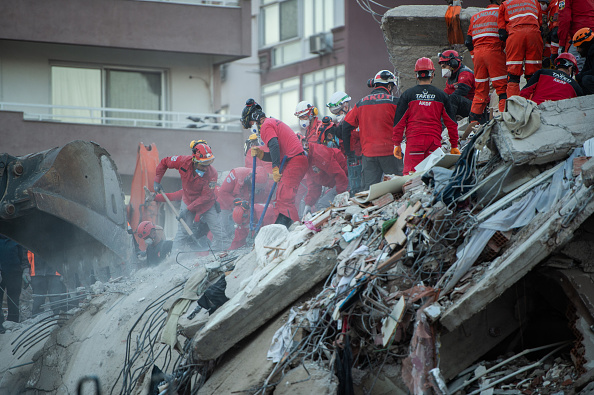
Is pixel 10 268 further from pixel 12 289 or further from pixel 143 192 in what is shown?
pixel 143 192

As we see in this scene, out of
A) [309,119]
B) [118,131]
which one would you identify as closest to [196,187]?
[309,119]

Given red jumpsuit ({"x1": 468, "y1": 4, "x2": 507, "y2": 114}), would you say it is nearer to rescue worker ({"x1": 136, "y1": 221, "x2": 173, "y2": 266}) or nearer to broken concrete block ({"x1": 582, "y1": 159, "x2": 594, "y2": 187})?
broken concrete block ({"x1": 582, "y1": 159, "x2": 594, "y2": 187})

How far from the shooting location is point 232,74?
2425 centimetres

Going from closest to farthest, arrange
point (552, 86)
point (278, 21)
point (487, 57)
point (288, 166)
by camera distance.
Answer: point (552, 86), point (487, 57), point (288, 166), point (278, 21)

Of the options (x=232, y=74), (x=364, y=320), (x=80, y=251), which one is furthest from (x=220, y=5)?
(x=364, y=320)

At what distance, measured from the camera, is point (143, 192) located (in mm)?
12922

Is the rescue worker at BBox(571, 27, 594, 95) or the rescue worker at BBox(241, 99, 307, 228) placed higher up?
the rescue worker at BBox(571, 27, 594, 95)

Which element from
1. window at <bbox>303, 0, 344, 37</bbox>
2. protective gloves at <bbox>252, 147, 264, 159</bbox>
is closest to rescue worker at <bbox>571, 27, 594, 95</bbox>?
protective gloves at <bbox>252, 147, 264, 159</bbox>

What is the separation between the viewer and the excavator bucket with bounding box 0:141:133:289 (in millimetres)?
8789

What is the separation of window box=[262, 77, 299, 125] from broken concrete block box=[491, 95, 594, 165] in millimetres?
19073

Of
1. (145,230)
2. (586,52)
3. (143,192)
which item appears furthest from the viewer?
(143,192)

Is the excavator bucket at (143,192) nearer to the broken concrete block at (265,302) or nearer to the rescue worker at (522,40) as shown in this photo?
the broken concrete block at (265,302)

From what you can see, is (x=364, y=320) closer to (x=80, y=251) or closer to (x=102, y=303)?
(x=102, y=303)

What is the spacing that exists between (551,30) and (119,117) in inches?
458
